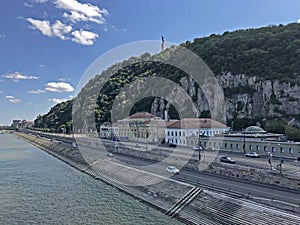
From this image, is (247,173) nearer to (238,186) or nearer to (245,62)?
(238,186)

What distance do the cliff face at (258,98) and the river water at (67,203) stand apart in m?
39.7

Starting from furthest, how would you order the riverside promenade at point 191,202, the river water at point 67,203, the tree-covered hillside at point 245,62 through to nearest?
the tree-covered hillside at point 245,62
the river water at point 67,203
the riverside promenade at point 191,202

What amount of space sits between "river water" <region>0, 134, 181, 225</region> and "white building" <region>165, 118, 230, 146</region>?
828 inches

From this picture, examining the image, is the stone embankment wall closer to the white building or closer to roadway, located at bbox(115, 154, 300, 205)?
roadway, located at bbox(115, 154, 300, 205)

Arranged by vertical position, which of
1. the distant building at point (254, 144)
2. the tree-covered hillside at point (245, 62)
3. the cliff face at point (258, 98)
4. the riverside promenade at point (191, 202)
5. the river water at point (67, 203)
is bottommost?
the river water at point (67, 203)

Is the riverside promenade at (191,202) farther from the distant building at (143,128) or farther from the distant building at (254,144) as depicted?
the distant building at (143,128)

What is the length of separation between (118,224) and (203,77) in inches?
2479

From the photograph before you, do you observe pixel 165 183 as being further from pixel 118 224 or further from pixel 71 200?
pixel 71 200

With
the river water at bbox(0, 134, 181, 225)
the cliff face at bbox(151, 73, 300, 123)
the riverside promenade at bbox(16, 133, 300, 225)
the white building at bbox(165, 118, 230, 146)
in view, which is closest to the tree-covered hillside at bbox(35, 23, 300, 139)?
the cliff face at bbox(151, 73, 300, 123)

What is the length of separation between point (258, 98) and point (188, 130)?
2031cm

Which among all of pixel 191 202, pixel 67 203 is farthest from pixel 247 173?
pixel 67 203

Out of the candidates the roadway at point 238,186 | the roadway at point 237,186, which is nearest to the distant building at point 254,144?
the roadway at point 237,186

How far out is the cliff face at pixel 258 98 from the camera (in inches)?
2186

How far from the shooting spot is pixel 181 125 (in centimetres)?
5147
